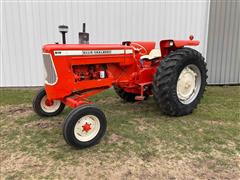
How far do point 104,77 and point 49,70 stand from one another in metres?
0.82

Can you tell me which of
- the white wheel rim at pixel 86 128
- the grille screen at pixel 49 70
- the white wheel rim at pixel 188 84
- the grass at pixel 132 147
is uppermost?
the grille screen at pixel 49 70

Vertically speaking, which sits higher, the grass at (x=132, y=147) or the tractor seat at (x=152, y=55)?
the tractor seat at (x=152, y=55)

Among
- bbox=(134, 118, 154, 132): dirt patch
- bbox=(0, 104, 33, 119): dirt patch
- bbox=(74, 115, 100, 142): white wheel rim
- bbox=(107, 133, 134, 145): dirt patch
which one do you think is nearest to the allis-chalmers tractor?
bbox=(74, 115, 100, 142): white wheel rim

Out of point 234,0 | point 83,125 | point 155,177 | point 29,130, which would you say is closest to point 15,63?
point 29,130

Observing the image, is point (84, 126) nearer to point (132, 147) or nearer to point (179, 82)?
point (132, 147)


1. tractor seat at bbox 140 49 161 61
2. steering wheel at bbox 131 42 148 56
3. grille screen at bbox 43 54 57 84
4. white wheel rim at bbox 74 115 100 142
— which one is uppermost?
Result: steering wheel at bbox 131 42 148 56

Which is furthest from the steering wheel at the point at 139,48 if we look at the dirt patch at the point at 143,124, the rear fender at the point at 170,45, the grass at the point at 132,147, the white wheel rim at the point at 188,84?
the dirt patch at the point at 143,124

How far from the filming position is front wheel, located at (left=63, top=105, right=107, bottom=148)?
273 cm

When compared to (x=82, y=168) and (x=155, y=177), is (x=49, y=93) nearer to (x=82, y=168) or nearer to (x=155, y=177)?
(x=82, y=168)

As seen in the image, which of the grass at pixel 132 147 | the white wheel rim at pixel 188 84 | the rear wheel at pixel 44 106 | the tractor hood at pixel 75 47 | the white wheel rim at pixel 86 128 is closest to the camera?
the grass at pixel 132 147

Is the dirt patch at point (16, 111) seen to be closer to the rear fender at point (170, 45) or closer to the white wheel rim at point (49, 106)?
the white wheel rim at point (49, 106)

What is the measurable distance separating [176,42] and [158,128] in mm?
1438

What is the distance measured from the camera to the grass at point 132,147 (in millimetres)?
2434

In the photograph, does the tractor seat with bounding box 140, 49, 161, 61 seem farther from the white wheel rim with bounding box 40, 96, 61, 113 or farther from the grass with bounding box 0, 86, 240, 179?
the white wheel rim with bounding box 40, 96, 61, 113
